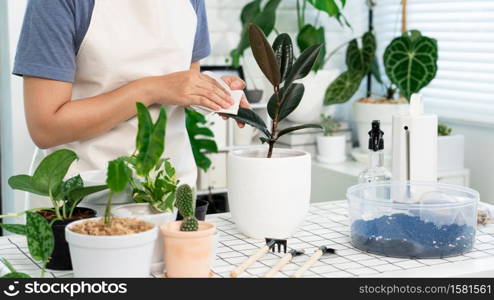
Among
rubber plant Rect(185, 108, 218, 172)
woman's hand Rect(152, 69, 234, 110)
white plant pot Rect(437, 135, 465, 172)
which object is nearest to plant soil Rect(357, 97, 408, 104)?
white plant pot Rect(437, 135, 465, 172)

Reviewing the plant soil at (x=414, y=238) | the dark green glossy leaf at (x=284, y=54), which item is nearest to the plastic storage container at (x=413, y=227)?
the plant soil at (x=414, y=238)

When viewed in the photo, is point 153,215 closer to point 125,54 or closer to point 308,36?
point 125,54

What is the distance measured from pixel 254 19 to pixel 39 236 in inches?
99.0

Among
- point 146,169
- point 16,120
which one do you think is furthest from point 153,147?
point 16,120

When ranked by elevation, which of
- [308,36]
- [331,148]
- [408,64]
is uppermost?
[308,36]

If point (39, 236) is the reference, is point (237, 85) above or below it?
above

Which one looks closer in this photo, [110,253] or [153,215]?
[110,253]

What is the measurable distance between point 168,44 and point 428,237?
841 mm

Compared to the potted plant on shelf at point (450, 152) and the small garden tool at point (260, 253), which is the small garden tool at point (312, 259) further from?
the potted plant on shelf at point (450, 152)

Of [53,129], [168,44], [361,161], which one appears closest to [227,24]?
[361,161]

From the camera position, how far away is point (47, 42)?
5.65 feet

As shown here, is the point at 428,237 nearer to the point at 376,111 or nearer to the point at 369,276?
the point at 369,276

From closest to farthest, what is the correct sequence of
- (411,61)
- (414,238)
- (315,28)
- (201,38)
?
1. (414,238)
2. (201,38)
3. (411,61)
4. (315,28)

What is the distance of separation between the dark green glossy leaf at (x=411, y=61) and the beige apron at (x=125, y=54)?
173 cm
